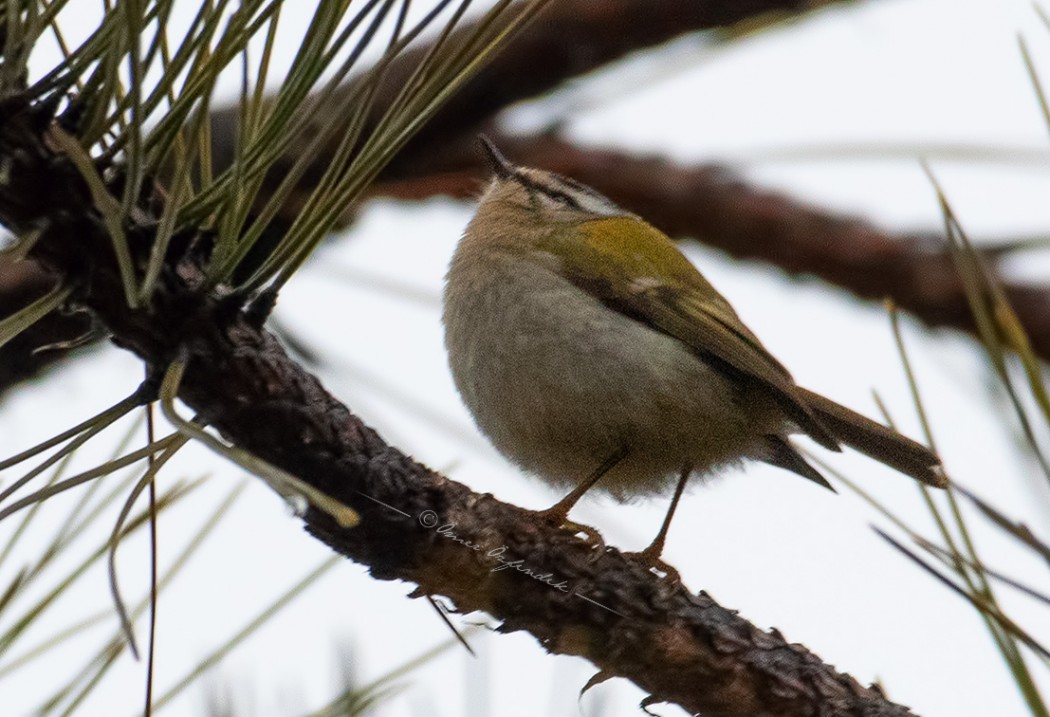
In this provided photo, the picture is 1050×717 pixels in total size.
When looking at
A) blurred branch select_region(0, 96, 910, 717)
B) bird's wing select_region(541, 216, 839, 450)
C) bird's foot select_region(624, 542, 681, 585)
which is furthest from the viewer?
bird's wing select_region(541, 216, 839, 450)

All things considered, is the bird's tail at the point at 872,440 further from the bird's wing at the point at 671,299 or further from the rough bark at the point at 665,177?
the rough bark at the point at 665,177

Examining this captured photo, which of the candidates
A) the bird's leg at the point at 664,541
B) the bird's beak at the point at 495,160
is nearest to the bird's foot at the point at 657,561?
the bird's leg at the point at 664,541

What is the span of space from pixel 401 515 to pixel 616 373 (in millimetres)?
1194

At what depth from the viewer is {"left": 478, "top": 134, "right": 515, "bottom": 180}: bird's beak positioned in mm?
2743

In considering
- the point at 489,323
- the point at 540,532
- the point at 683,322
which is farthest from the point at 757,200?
the point at 540,532

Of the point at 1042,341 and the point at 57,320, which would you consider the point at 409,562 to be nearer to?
the point at 57,320

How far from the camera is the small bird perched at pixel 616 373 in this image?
2482mm

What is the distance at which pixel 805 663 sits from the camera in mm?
1575

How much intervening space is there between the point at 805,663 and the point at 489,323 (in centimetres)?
119

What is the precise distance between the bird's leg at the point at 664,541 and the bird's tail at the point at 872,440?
332 millimetres

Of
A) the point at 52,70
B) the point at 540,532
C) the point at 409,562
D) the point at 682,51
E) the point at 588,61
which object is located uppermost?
the point at 682,51

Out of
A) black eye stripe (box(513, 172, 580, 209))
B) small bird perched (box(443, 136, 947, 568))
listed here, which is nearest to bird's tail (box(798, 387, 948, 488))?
small bird perched (box(443, 136, 947, 568))

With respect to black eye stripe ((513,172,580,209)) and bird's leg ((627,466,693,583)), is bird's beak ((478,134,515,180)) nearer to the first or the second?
black eye stripe ((513,172,580,209))

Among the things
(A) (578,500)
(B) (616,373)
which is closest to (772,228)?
(B) (616,373)
